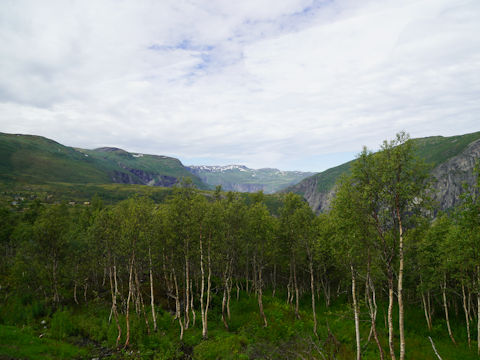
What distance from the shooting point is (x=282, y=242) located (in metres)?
42.3

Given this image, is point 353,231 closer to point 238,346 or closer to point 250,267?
point 238,346

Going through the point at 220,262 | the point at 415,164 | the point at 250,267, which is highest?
the point at 415,164

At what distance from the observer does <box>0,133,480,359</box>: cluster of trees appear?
21.1 metres

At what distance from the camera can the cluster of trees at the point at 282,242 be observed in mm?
21125

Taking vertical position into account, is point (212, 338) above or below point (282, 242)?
below

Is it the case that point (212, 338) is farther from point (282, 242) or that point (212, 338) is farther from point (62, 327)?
point (62, 327)

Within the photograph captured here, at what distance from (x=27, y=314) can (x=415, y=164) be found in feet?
192

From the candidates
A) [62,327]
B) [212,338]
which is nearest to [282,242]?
[212,338]

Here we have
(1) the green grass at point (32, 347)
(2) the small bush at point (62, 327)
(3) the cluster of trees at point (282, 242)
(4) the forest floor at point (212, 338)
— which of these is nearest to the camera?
(3) the cluster of trees at point (282, 242)

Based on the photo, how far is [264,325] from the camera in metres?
37.7

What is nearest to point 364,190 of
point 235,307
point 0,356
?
point 235,307

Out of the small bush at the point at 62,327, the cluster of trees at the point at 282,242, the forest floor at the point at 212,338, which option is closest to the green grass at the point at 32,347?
the forest floor at the point at 212,338

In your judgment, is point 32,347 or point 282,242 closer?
point 32,347

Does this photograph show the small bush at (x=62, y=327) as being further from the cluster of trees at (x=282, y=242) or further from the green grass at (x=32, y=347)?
the cluster of trees at (x=282, y=242)
